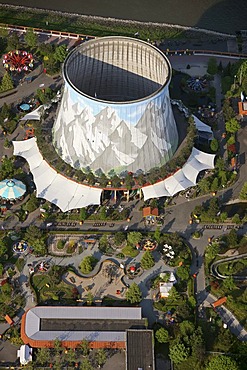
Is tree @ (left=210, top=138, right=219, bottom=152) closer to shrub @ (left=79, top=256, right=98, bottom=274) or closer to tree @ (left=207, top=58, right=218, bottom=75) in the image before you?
tree @ (left=207, top=58, right=218, bottom=75)

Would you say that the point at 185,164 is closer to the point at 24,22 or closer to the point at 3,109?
the point at 3,109

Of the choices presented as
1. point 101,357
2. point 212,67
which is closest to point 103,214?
point 101,357

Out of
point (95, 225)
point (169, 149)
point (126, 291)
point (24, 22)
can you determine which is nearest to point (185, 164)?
point (169, 149)

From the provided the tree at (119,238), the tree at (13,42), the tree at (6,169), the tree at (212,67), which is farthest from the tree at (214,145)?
the tree at (13,42)

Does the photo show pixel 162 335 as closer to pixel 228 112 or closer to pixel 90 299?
pixel 90 299

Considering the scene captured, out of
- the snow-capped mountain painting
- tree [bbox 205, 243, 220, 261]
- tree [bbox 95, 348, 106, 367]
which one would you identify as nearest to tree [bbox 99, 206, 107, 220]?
the snow-capped mountain painting

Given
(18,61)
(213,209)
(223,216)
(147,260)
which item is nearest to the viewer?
(147,260)

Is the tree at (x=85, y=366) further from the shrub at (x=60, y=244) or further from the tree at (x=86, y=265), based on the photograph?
the shrub at (x=60, y=244)
